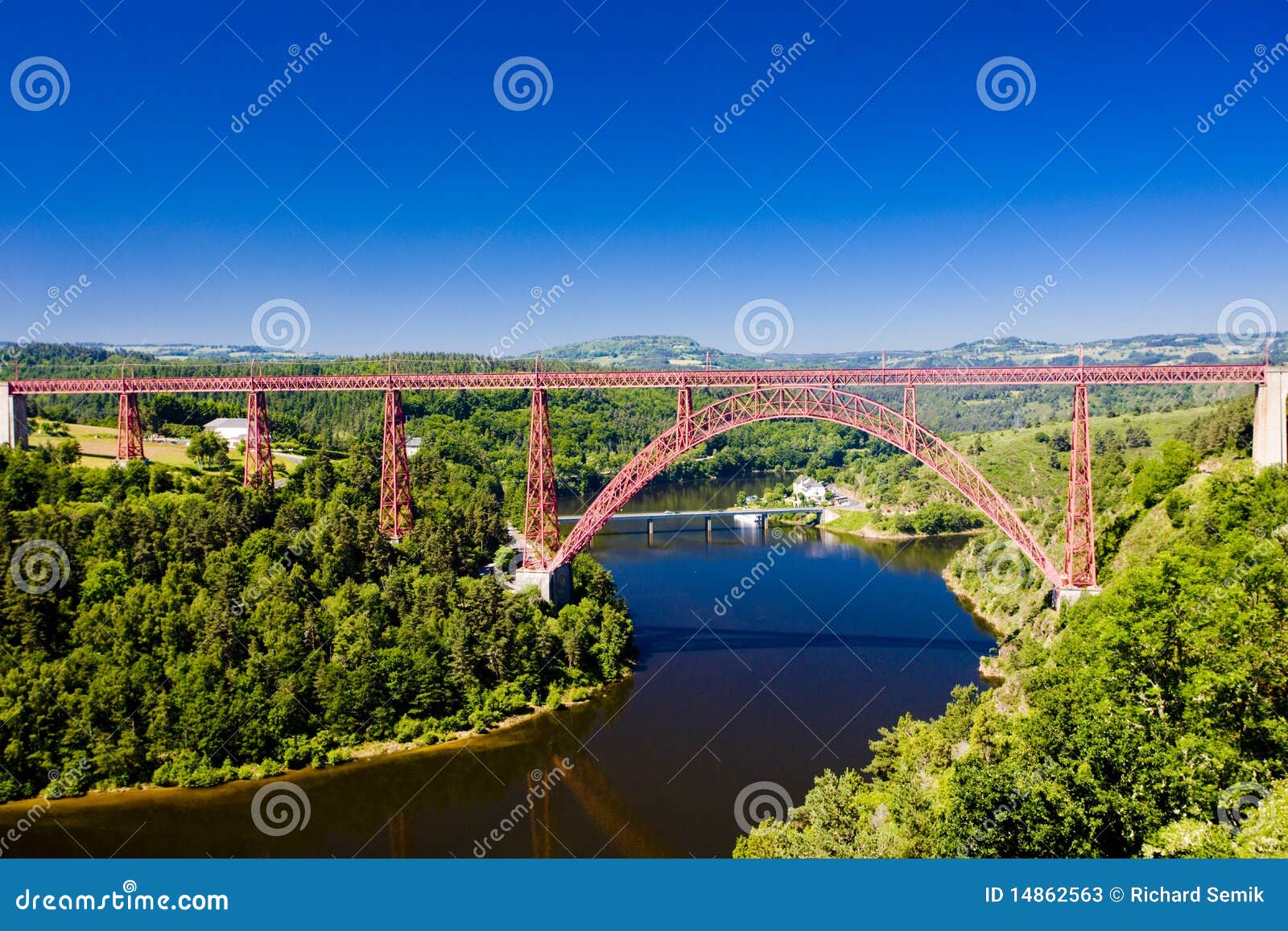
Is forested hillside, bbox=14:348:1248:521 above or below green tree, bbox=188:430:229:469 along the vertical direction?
above

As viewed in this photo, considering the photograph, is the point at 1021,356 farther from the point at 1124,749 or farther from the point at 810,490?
→ the point at 1124,749

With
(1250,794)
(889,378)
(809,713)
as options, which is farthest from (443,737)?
(1250,794)

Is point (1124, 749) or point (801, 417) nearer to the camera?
point (1124, 749)

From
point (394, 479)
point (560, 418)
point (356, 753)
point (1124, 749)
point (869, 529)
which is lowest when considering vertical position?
Result: point (356, 753)

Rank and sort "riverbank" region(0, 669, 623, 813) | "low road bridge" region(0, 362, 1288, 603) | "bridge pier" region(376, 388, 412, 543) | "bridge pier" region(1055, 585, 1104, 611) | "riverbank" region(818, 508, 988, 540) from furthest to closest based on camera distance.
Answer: "riverbank" region(818, 508, 988, 540), "bridge pier" region(376, 388, 412, 543), "bridge pier" region(1055, 585, 1104, 611), "low road bridge" region(0, 362, 1288, 603), "riverbank" region(0, 669, 623, 813)

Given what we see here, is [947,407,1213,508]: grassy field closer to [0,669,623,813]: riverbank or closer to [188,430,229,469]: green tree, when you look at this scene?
[0,669,623,813]: riverbank

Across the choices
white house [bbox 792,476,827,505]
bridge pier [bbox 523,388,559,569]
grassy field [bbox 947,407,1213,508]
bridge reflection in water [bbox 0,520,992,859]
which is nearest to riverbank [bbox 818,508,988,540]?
white house [bbox 792,476,827,505]

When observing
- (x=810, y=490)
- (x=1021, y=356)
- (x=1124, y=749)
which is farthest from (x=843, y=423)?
(x=1021, y=356)

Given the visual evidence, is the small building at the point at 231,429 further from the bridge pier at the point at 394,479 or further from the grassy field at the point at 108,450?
the bridge pier at the point at 394,479
